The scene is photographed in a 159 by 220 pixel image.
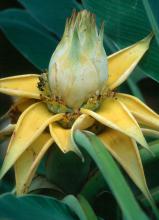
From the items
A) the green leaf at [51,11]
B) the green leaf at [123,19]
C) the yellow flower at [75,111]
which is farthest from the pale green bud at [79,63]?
the green leaf at [51,11]

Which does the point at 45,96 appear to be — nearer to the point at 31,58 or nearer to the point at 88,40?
the point at 88,40

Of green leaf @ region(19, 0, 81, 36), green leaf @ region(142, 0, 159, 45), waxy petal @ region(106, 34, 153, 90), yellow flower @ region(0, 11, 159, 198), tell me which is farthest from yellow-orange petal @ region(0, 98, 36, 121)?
green leaf @ region(19, 0, 81, 36)

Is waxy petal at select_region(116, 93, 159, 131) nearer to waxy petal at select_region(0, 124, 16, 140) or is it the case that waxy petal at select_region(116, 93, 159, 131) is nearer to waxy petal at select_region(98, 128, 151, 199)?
waxy petal at select_region(98, 128, 151, 199)

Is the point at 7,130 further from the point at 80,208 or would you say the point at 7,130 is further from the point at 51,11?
the point at 51,11

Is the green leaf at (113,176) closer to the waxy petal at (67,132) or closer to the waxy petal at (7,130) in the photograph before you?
the waxy petal at (67,132)

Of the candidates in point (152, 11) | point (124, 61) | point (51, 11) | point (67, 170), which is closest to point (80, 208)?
point (67, 170)

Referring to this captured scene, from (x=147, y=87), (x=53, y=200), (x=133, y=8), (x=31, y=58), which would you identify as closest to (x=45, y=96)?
(x=53, y=200)
